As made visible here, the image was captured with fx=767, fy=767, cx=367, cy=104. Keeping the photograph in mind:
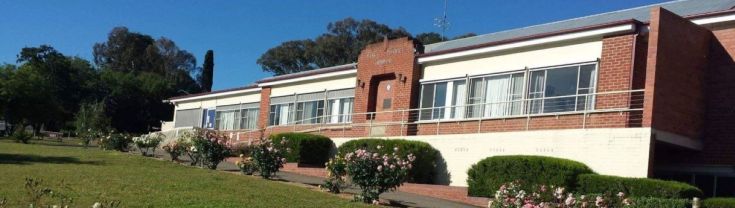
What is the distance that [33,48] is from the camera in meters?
81.7

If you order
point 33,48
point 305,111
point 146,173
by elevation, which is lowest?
point 146,173

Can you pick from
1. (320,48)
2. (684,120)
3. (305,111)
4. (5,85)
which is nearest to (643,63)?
(684,120)

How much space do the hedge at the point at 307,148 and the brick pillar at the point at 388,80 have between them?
1974 mm

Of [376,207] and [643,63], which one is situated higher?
[643,63]

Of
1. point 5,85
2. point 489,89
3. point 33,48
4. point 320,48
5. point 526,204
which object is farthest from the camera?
point 33,48

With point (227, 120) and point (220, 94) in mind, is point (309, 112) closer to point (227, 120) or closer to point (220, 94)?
point (227, 120)

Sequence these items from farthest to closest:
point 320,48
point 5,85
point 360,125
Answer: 1. point 320,48
2. point 5,85
3. point 360,125

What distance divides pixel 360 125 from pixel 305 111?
6334 mm

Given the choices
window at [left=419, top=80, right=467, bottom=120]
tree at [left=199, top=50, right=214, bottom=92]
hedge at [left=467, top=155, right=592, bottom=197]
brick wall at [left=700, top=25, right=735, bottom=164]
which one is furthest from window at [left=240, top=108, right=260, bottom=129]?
tree at [left=199, top=50, right=214, bottom=92]

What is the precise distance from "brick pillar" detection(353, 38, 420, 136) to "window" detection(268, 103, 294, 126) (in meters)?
6.39

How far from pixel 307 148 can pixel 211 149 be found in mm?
4159

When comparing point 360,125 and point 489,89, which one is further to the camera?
point 360,125

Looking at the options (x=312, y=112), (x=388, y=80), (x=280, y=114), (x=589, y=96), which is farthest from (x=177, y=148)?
(x=589, y=96)

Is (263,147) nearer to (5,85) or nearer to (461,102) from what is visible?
(461,102)
